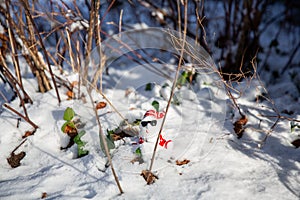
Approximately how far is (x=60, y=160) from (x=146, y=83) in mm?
779

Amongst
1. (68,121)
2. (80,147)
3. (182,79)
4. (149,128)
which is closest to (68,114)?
(68,121)

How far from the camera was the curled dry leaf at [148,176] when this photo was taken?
101 cm

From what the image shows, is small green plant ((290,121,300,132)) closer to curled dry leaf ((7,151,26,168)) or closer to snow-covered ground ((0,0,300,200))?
snow-covered ground ((0,0,300,200))

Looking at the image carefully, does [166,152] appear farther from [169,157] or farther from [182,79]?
[182,79]

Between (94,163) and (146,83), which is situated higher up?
(146,83)

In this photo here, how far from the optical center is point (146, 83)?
1.72 metres

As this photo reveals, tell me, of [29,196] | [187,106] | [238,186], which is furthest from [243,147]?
[29,196]

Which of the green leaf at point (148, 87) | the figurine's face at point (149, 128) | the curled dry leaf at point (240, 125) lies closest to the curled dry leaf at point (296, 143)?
the curled dry leaf at point (240, 125)

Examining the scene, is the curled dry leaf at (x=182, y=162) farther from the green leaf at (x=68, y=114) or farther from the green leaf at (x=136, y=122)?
the green leaf at (x=68, y=114)

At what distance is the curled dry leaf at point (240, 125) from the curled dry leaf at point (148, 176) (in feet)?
1.55

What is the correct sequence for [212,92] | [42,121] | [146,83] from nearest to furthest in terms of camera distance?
[42,121] < [212,92] < [146,83]

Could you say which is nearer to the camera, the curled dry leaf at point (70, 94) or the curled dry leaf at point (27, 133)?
the curled dry leaf at point (27, 133)

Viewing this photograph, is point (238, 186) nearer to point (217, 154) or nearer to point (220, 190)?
point (220, 190)

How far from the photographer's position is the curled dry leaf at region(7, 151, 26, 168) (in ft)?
3.76
